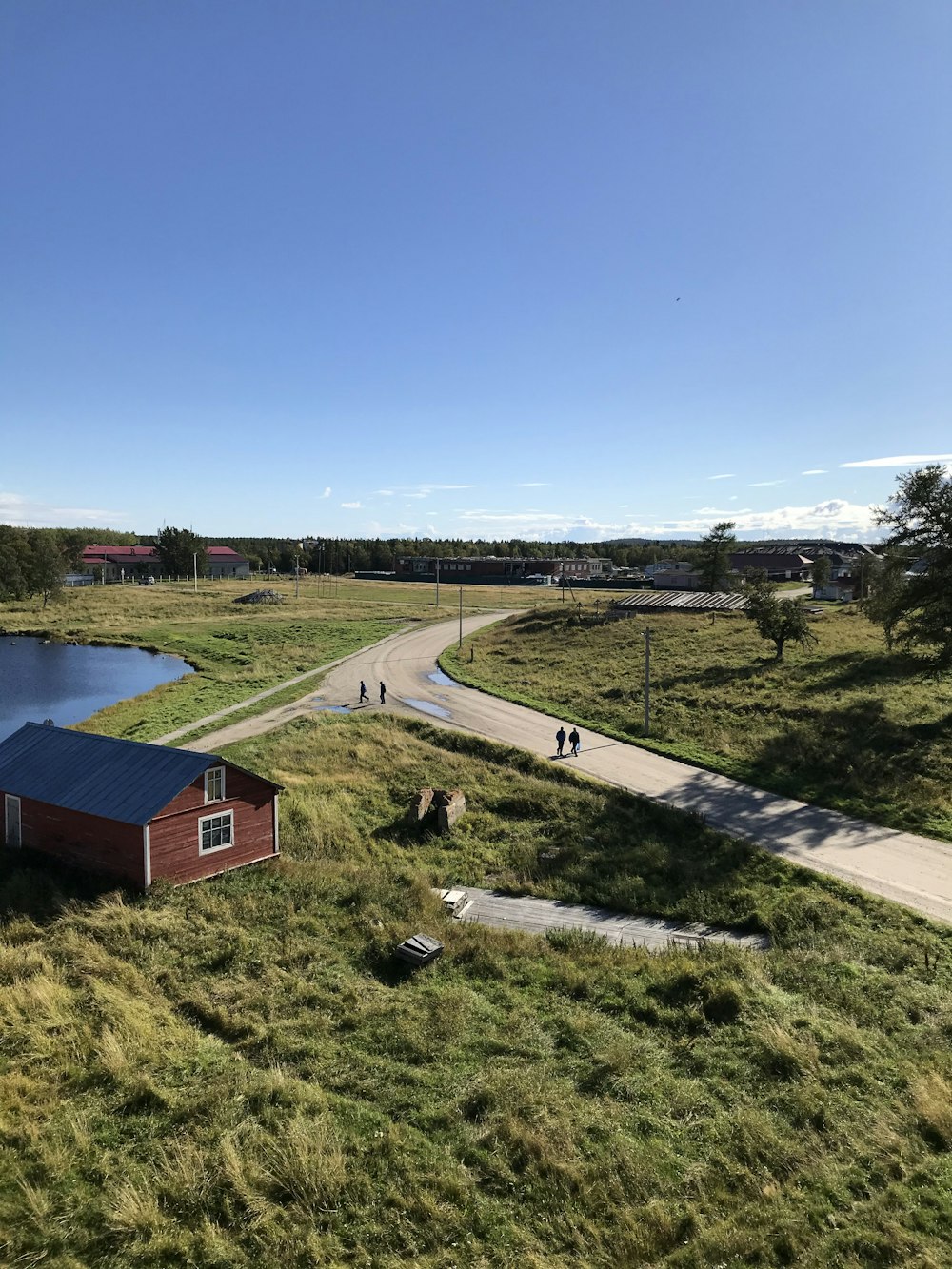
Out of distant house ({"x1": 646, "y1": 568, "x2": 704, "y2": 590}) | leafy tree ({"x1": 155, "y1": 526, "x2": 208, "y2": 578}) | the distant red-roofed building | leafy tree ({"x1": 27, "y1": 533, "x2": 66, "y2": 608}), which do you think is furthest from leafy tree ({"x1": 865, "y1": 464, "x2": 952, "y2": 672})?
the distant red-roofed building

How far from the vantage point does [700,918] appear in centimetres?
2080

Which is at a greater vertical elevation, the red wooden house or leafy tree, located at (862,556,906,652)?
leafy tree, located at (862,556,906,652)

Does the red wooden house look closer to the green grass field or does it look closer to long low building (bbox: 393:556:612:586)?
the green grass field

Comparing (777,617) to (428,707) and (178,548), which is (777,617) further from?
(178,548)

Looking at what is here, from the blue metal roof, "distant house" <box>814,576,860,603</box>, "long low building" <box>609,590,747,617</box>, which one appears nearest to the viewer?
the blue metal roof

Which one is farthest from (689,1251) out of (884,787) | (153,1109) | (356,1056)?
(884,787)

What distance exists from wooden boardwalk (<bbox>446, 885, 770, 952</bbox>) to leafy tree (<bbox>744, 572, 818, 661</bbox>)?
3566 cm

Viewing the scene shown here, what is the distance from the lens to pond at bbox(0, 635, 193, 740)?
51.3m

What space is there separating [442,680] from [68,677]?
3320 centimetres

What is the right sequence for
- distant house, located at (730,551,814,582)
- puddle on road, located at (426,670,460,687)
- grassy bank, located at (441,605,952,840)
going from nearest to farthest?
grassy bank, located at (441,605,952,840)
puddle on road, located at (426,670,460,687)
distant house, located at (730,551,814,582)

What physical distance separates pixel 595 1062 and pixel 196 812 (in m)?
13.3

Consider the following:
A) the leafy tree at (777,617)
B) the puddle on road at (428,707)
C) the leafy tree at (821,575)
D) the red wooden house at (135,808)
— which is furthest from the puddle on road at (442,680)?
the leafy tree at (821,575)

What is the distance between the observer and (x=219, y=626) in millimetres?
90188

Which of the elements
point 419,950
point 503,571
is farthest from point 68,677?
point 503,571
